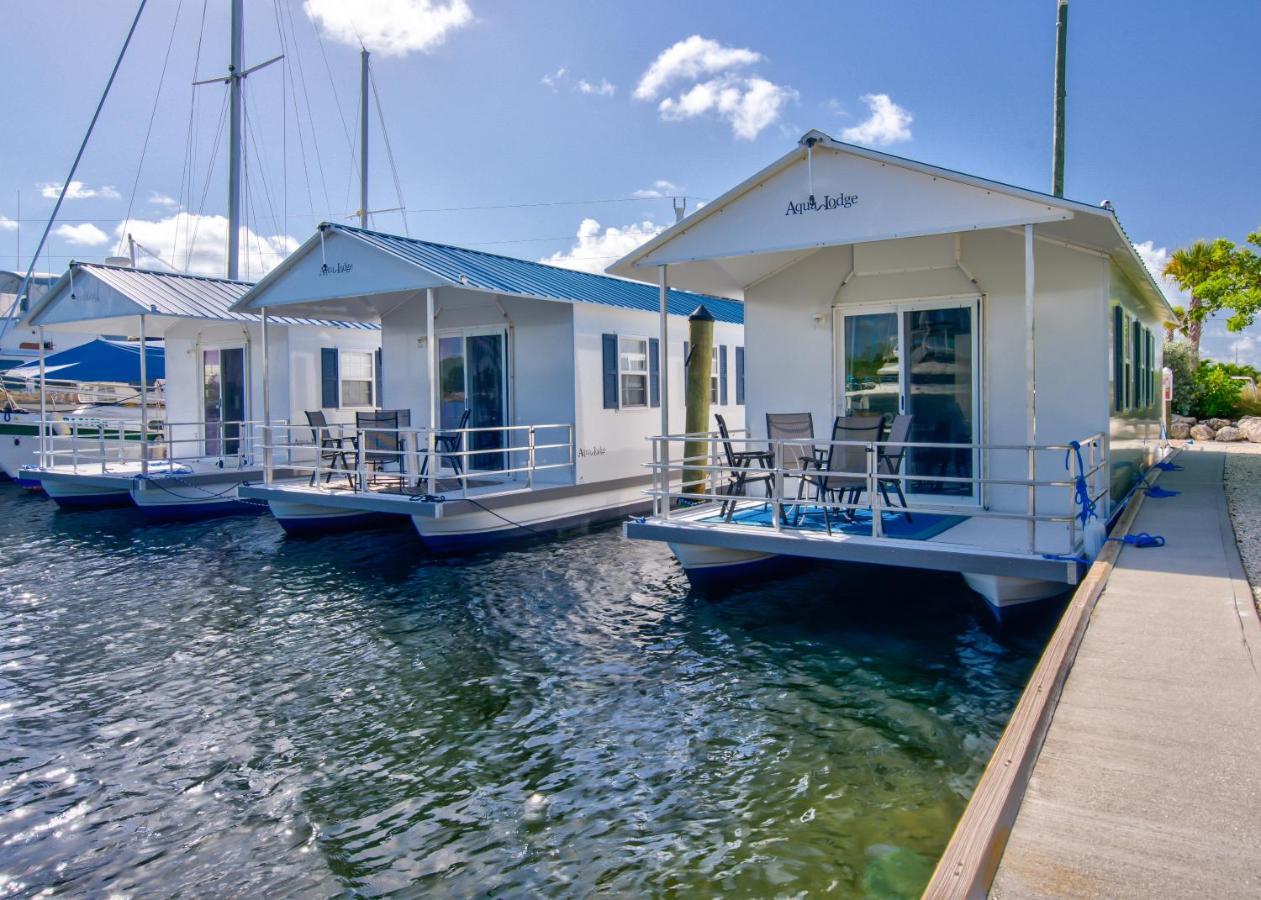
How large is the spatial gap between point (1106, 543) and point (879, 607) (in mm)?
1851

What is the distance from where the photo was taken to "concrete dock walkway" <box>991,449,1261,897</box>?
2650 millimetres

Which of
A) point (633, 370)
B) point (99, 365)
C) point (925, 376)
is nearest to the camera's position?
point (925, 376)

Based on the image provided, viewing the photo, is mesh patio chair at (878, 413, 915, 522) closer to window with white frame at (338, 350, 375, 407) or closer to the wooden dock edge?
the wooden dock edge

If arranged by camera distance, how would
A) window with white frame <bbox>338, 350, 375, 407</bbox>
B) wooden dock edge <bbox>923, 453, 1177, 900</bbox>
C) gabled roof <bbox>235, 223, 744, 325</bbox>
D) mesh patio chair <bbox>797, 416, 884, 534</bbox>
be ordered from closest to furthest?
wooden dock edge <bbox>923, 453, 1177, 900</bbox> → mesh patio chair <bbox>797, 416, 884, 534</bbox> → gabled roof <bbox>235, 223, 744, 325</bbox> → window with white frame <bbox>338, 350, 375, 407</bbox>

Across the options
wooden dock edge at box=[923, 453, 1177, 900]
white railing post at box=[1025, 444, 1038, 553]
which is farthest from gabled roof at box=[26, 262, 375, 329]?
wooden dock edge at box=[923, 453, 1177, 900]

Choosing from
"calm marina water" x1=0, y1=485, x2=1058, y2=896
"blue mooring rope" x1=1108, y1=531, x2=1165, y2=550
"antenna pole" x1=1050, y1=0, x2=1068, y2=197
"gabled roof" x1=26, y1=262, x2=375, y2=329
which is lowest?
"calm marina water" x1=0, y1=485, x2=1058, y2=896

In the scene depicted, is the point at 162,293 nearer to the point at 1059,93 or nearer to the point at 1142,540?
the point at 1142,540

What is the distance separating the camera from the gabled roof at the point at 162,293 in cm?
1333

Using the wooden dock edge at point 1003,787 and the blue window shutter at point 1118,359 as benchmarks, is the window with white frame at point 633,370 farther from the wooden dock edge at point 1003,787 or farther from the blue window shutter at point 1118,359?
the wooden dock edge at point 1003,787

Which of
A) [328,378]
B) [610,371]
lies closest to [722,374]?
[610,371]

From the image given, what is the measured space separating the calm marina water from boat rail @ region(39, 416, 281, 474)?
516 cm

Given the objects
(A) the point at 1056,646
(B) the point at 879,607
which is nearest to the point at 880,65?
(B) the point at 879,607

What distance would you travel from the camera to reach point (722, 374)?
15516 mm

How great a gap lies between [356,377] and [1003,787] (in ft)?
47.0
